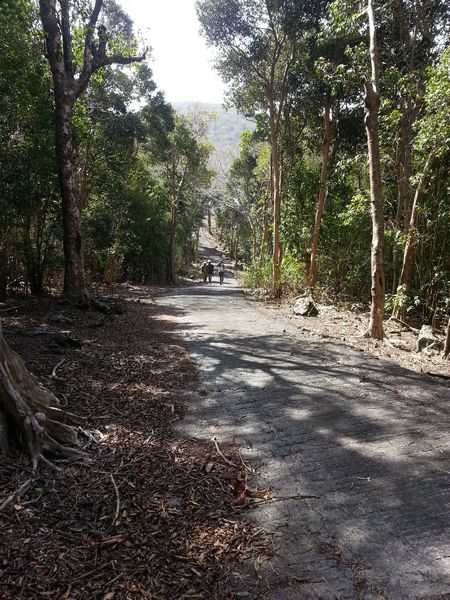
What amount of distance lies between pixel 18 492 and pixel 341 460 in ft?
7.82

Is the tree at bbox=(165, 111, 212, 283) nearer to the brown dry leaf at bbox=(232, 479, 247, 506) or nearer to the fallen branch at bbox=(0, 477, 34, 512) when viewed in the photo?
the brown dry leaf at bbox=(232, 479, 247, 506)

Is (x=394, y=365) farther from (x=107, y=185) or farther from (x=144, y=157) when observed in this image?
(x=144, y=157)

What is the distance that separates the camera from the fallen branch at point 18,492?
7.37ft

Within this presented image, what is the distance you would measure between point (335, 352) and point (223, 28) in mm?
12621

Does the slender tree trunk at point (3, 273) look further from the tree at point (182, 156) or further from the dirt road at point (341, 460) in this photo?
the tree at point (182, 156)

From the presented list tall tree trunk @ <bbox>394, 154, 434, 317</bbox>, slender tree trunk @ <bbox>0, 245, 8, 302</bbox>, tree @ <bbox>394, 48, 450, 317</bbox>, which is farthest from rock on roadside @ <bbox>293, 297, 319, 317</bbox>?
slender tree trunk @ <bbox>0, 245, 8, 302</bbox>

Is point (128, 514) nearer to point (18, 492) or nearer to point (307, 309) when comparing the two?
point (18, 492)

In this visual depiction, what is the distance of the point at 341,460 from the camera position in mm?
3182

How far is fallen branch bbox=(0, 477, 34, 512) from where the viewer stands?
2.25 m

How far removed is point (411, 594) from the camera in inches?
75.4

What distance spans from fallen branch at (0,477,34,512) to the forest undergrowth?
0.02 m

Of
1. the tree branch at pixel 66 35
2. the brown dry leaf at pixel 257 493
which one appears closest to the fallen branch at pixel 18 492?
the brown dry leaf at pixel 257 493

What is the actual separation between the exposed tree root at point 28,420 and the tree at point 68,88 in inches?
248

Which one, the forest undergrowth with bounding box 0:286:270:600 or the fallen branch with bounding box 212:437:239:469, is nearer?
the forest undergrowth with bounding box 0:286:270:600
